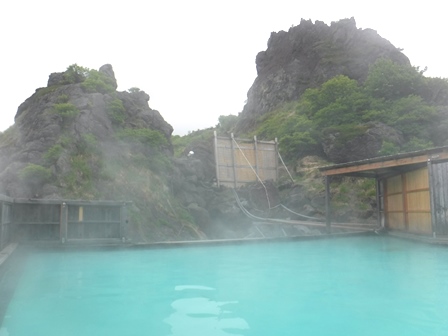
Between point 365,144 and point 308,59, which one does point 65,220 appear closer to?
point 365,144

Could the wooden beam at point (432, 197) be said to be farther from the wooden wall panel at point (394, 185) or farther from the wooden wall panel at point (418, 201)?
the wooden wall panel at point (394, 185)

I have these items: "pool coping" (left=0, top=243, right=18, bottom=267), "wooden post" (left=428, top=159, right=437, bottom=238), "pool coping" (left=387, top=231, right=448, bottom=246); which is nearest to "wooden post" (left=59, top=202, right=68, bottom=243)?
"pool coping" (left=0, top=243, right=18, bottom=267)

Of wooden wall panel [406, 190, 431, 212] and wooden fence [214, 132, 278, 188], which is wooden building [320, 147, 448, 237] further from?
wooden fence [214, 132, 278, 188]

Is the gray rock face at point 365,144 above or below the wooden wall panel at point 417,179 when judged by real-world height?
above

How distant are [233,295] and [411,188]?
788 centimetres

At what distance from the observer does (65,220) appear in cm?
952

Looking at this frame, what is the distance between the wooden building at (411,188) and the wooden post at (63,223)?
743 cm

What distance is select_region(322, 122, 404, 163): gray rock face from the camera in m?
20.6

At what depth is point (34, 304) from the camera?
444 centimetres

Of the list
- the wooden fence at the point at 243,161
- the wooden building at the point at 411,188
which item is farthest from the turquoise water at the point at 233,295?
the wooden fence at the point at 243,161

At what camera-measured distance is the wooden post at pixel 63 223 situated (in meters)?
9.42

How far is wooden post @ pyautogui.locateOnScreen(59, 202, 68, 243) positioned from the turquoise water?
1.15 meters

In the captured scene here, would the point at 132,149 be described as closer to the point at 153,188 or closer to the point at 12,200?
the point at 153,188

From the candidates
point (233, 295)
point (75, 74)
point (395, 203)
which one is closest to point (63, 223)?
point (233, 295)
